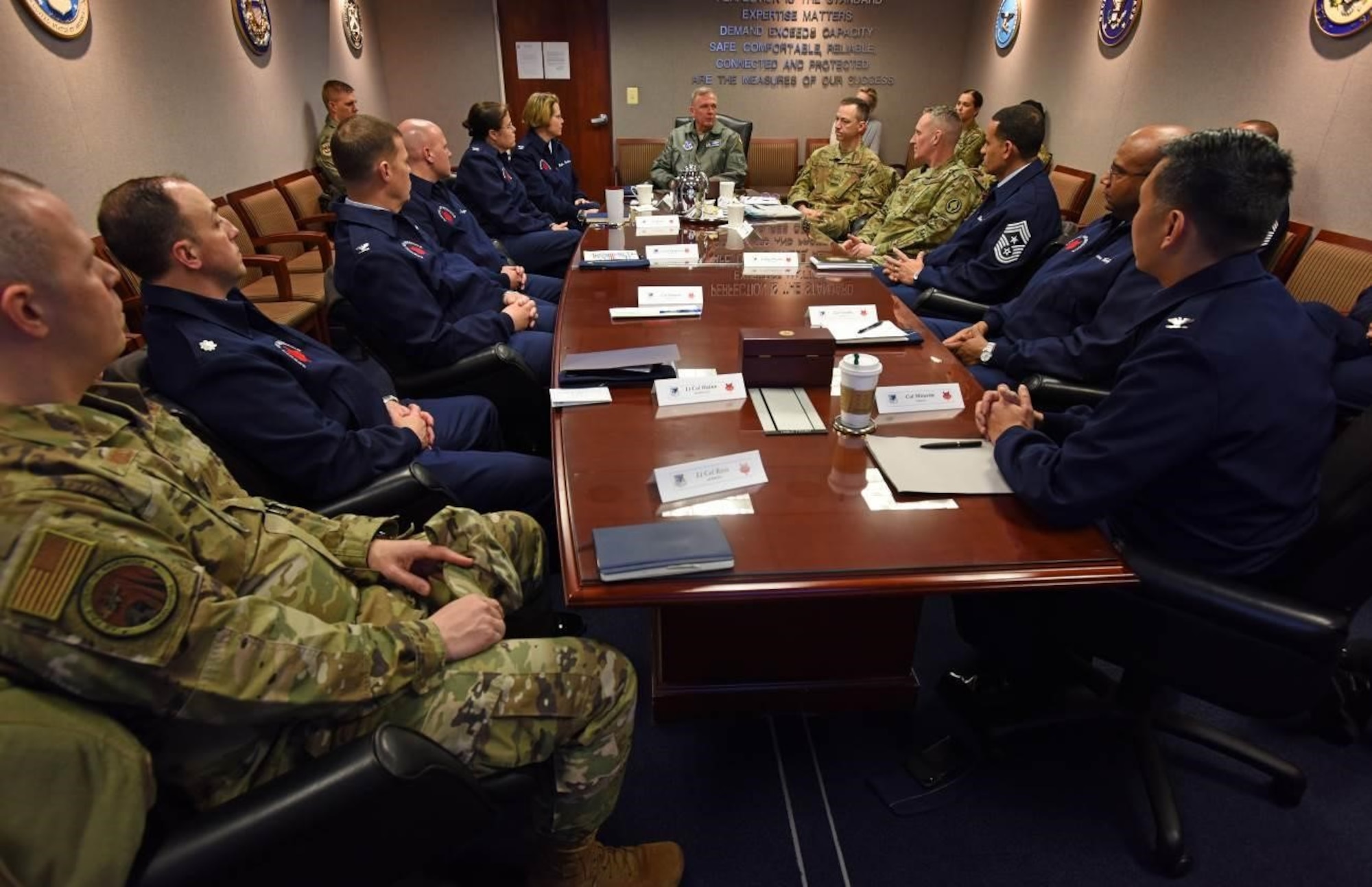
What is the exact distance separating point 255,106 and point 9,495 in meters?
4.61

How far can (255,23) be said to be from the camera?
429 centimetres

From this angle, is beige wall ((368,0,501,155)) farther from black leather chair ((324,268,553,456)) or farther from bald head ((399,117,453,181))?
black leather chair ((324,268,553,456))

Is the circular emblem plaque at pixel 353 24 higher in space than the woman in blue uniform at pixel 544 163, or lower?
higher

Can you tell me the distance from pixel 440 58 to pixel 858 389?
6742 mm

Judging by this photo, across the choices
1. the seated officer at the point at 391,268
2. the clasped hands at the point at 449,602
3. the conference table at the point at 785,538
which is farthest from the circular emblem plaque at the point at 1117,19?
the clasped hands at the point at 449,602

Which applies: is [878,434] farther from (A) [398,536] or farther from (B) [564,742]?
(A) [398,536]

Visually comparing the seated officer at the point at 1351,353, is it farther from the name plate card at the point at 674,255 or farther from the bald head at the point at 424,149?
the bald head at the point at 424,149

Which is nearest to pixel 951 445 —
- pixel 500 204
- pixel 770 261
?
pixel 770 261

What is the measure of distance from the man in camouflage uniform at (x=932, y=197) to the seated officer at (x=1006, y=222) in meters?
0.35

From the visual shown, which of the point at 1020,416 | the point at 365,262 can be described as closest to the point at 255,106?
the point at 365,262

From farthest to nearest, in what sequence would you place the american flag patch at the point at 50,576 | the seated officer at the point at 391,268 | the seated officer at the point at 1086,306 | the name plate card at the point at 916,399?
the seated officer at the point at 391,268
the seated officer at the point at 1086,306
the name plate card at the point at 916,399
the american flag patch at the point at 50,576

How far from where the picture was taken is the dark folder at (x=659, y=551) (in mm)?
973

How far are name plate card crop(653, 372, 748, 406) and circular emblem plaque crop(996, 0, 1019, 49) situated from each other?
5987 millimetres

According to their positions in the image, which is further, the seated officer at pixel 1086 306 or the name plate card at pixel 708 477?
the seated officer at pixel 1086 306
